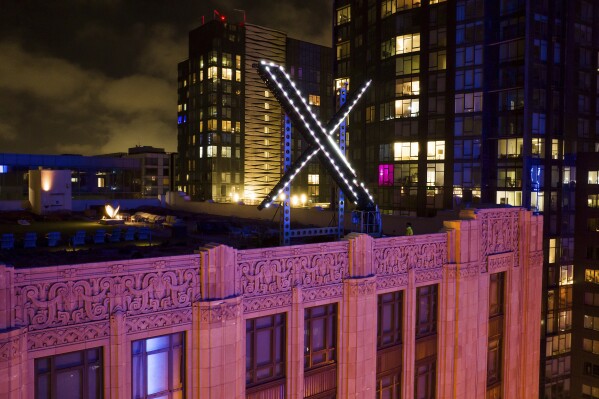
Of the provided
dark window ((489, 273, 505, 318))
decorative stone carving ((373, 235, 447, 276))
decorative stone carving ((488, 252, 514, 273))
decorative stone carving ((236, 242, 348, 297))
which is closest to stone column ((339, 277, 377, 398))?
decorative stone carving ((236, 242, 348, 297))

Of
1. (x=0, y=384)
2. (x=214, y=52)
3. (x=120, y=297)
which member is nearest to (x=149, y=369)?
(x=120, y=297)

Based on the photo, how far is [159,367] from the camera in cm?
1540

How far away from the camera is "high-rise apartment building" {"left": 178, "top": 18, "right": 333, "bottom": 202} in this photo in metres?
117

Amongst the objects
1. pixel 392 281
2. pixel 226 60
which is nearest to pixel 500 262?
pixel 392 281

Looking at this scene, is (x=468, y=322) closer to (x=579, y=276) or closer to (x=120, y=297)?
(x=120, y=297)

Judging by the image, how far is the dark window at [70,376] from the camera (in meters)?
13.3

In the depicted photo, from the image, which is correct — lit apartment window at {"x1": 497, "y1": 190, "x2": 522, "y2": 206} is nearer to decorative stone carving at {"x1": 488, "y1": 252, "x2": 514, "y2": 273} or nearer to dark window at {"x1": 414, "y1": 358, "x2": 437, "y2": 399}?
decorative stone carving at {"x1": 488, "y1": 252, "x2": 514, "y2": 273}

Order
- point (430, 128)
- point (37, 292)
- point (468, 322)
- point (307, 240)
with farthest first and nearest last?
point (430, 128)
point (307, 240)
point (468, 322)
point (37, 292)

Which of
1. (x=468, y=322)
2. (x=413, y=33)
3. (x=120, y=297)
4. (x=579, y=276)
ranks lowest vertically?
(x=579, y=276)

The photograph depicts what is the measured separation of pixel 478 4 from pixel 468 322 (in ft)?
206

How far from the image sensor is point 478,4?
72.3 metres

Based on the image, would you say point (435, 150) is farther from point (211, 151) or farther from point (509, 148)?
point (211, 151)

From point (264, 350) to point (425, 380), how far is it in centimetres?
1037

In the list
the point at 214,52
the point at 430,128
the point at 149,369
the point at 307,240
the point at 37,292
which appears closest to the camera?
the point at 37,292
